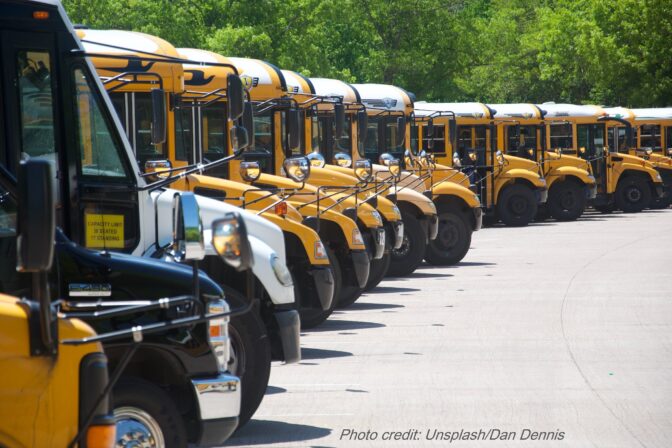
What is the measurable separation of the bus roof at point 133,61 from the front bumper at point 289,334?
10.8ft

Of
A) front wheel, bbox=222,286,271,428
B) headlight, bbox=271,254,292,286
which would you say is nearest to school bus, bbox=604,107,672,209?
headlight, bbox=271,254,292,286

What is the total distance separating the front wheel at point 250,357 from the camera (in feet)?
27.0

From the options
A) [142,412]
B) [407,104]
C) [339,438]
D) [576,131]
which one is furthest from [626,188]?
[142,412]

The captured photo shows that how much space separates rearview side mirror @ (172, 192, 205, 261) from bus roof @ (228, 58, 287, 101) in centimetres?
1049

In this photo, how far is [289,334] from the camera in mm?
8812

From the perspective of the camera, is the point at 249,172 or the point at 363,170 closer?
the point at 249,172

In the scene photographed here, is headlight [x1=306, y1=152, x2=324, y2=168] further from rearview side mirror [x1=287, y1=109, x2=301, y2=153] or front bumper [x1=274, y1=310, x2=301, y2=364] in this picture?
front bumper [x1=274, y1=310, x2=301, y2=364]

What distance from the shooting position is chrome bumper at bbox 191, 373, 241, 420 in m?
6.36

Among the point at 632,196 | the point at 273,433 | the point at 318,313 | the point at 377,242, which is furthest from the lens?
the point at 632,196

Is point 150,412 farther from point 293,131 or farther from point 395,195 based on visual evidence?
point 395,195

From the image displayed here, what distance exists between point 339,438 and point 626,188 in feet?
97.1

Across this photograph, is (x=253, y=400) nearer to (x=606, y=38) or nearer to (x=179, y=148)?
(x=179, y=148)

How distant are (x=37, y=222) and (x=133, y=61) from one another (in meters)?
7.73

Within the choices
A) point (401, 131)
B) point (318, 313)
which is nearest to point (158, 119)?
point (318, 313)
